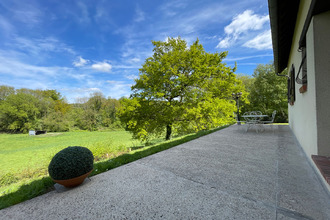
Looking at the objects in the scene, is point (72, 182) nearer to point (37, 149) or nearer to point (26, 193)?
point (26, 193)

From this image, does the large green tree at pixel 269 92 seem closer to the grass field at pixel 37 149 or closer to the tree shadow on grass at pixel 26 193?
the grass field at pixel 37 149

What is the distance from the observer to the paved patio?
54.6 inches

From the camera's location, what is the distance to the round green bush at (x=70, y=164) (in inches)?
73.1

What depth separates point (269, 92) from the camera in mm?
18078

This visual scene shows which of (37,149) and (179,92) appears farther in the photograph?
(37,149)

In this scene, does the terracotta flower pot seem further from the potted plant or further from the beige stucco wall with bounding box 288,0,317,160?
the beige stucco wall with bounding box 288,0,317,160

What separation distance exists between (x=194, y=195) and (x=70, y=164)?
167cm

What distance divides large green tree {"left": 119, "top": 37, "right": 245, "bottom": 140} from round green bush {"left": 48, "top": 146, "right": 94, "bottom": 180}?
21.4 ft

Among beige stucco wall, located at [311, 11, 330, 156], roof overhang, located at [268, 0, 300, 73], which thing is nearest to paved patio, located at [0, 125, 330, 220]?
beige stucco wall, located at [311, 11, 330, 156]

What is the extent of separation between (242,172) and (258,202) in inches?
31.5

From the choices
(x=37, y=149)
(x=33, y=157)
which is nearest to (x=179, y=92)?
(x=33, y=157)

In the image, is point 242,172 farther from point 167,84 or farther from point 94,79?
point 94,79

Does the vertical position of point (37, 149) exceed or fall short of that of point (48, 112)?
it falls short

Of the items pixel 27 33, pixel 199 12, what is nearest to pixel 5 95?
pixel 27 33
